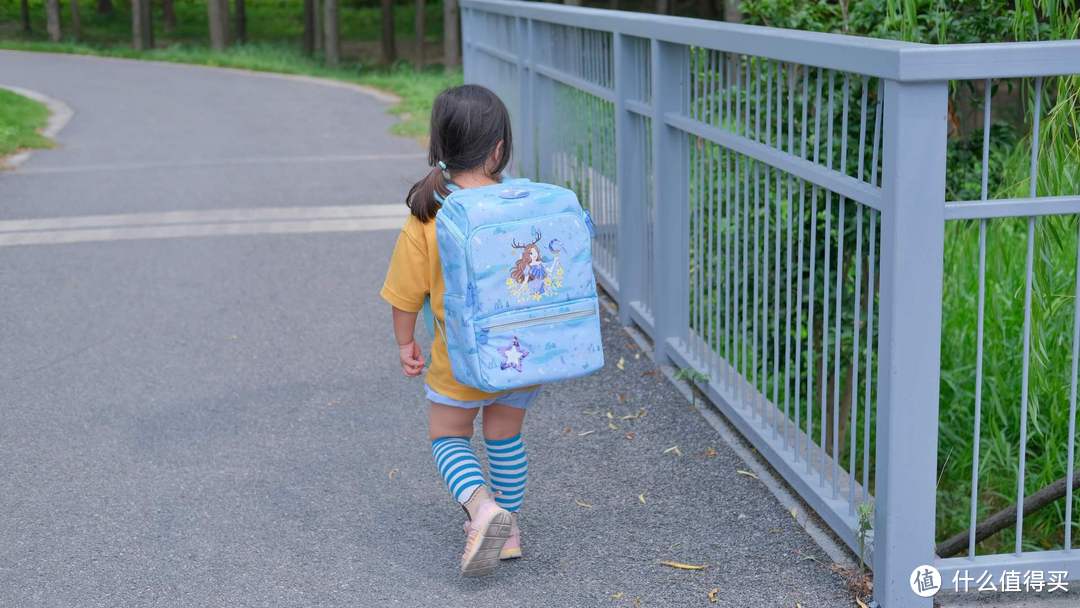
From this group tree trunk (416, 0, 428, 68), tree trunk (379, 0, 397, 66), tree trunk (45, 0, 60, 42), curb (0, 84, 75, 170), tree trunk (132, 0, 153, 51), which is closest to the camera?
curb (0, 84, 75, 170)

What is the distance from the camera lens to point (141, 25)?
37.2 metres

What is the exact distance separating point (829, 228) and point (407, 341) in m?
1.25

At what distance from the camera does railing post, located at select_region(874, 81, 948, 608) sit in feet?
10.4

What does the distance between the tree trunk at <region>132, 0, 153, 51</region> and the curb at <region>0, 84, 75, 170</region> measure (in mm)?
16040

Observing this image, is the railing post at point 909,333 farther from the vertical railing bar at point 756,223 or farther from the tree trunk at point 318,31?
the tree trunk at point 318,31

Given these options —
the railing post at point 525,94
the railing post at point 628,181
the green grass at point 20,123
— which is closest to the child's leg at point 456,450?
the railing post at point 628,181

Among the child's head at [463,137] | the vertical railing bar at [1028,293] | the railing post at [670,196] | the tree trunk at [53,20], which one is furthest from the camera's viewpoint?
the tree trunk at [53,20]

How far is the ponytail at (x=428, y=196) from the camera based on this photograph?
12.2 feet

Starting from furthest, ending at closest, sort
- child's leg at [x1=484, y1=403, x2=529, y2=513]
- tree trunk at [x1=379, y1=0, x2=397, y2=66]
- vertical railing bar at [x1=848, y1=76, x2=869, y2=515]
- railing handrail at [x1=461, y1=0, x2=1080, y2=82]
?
tree trunk at [x1=379, y1=0, x2=397, y2=66] < child's leg at [x1=484, y1=403, x2=529, y2=513] < vertical railing bar at [x1=848, y1=76, x2=869, y2=515] < railing handrail at [x1=461, y1=0, x2=1080, y2=82]

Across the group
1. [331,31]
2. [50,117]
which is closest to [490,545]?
[50,117]

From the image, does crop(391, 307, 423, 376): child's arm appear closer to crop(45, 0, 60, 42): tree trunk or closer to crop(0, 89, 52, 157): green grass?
crop(0, 89, 52, 157): green grass

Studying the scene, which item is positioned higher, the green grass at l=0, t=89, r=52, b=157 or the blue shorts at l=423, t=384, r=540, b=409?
the blue shorts at l=423, t=384, r=540, b=409

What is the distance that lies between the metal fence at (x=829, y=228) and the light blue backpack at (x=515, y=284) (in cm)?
73

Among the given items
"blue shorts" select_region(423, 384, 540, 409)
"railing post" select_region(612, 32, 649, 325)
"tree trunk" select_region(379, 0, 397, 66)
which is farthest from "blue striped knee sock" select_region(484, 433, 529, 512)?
"tree trunk" select_region(379, 0, 397, 66)
